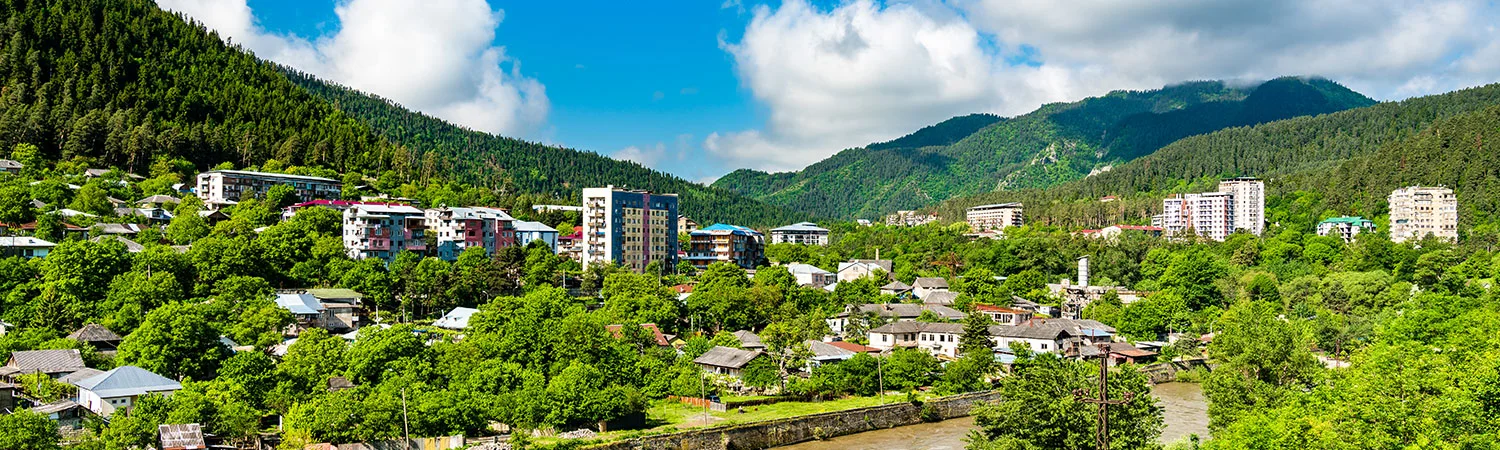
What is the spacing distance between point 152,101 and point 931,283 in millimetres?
56215

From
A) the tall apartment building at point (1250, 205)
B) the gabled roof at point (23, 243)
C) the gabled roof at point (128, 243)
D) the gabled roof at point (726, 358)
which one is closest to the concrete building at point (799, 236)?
the tall apartment building at point (1250, 205)

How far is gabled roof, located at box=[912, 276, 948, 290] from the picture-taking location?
63844mm

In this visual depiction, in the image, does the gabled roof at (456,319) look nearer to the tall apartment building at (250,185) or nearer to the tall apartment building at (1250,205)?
the tall apartment building at (250,185)

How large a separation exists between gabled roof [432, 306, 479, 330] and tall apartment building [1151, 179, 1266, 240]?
6996cm

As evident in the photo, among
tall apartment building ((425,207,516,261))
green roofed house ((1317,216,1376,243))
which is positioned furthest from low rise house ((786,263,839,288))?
green roofed house ((1317,216,1376,243))

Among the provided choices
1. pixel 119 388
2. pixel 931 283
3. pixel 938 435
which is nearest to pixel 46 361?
pixel 119 388

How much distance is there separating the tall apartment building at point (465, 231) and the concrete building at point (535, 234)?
1.50 meters

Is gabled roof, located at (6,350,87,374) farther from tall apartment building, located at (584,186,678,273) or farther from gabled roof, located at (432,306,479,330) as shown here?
tall apartment building, located at (584,186,678,273)

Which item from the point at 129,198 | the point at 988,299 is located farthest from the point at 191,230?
the point at 988,299

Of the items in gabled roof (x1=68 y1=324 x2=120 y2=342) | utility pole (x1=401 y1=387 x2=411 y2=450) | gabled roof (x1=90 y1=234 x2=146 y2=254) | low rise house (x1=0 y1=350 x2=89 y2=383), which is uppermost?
gabled roof (x1=90 y1=234 x2=146 y2=254)

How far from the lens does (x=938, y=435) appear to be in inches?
1330

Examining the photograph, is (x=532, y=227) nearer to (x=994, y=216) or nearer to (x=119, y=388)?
(x=119, y=388)

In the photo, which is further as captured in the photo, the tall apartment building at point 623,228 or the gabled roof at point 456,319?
the tall apartment building at point 623,228

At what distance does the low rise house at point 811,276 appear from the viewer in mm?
65375
